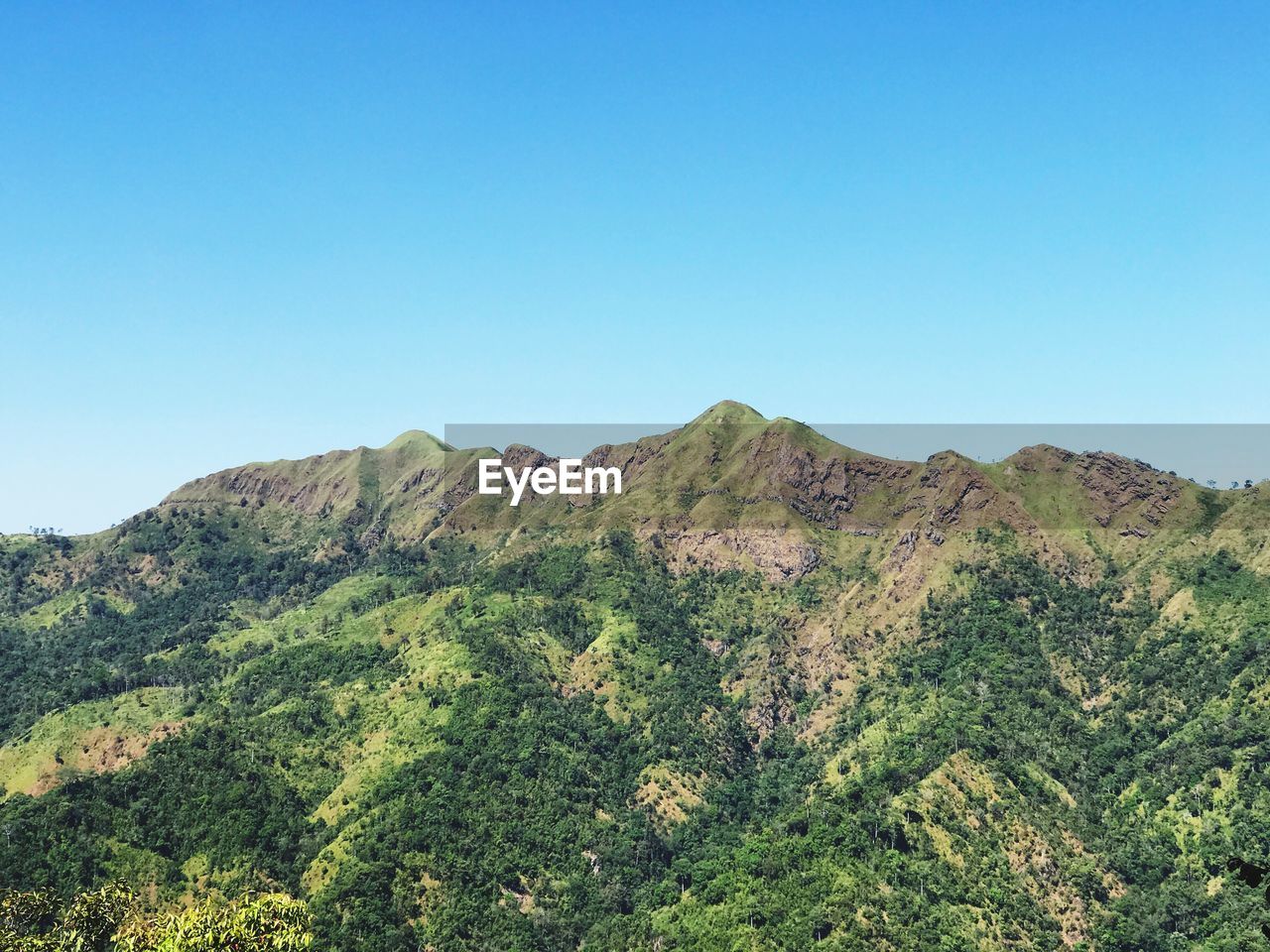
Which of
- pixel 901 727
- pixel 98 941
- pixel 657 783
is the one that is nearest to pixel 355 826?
pixel 657 783

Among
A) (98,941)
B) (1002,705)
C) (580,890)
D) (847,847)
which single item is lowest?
(580,890)

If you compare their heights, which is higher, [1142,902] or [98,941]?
[98,941]

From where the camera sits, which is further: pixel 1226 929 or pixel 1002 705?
pixel 1002 705

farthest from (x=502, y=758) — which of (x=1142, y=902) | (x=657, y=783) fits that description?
(x=1142, y=902)

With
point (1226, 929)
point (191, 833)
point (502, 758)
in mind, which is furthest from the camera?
point (502, 758)

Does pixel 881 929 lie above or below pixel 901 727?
below

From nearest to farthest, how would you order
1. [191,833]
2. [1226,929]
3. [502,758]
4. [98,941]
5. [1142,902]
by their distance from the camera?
[98,941], [1226,929], [1142,902], [191,833], [502,758]

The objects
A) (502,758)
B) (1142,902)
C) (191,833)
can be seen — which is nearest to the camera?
(1142,902)

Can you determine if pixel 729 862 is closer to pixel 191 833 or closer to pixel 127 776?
pixel 191 833

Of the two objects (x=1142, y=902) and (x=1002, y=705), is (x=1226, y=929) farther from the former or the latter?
(x=1002, y=705)
